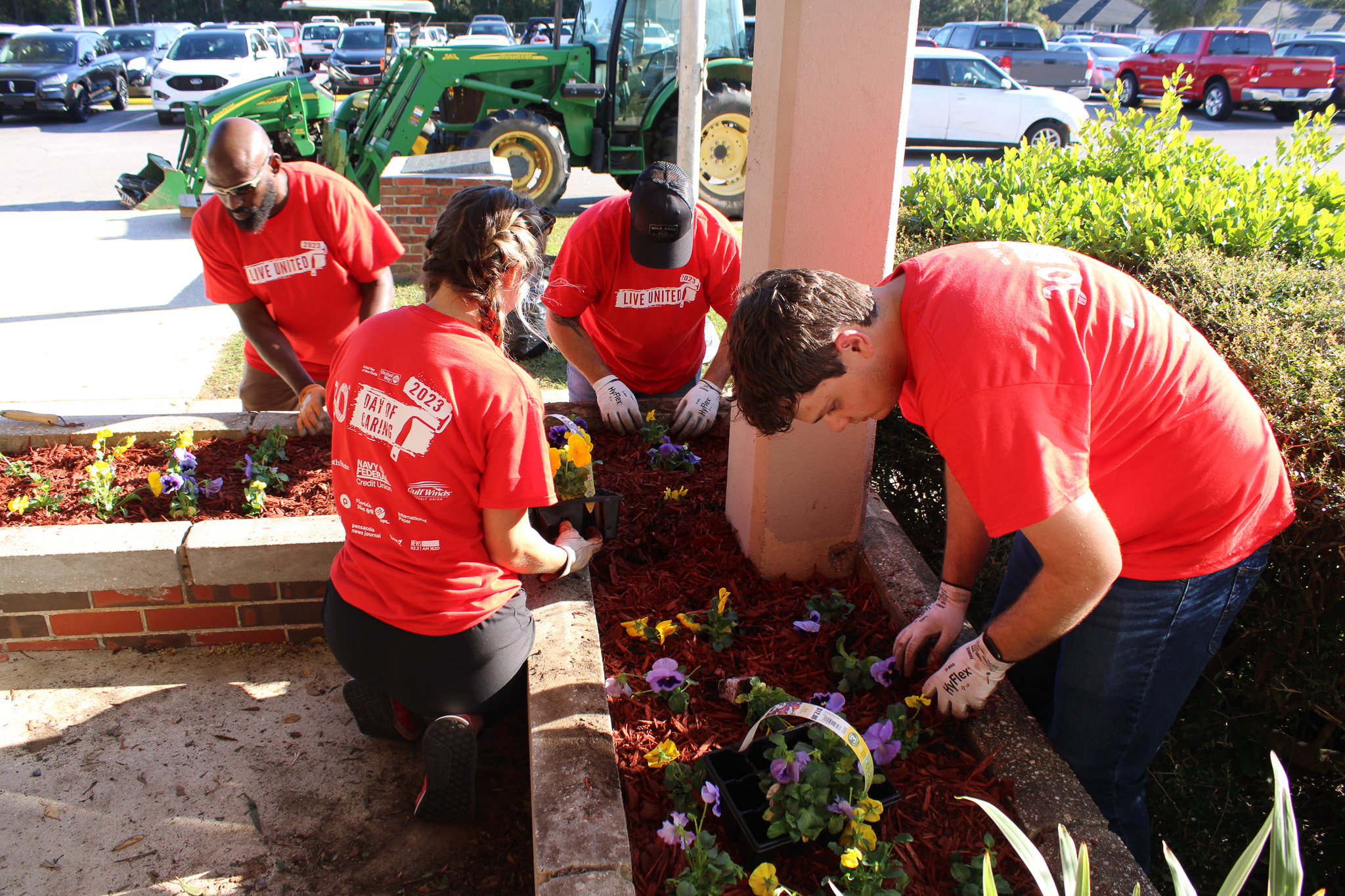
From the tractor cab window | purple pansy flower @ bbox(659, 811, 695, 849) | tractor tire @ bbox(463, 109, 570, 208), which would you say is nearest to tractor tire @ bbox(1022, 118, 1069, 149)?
the tractor cab window

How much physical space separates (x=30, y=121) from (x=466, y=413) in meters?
22.3

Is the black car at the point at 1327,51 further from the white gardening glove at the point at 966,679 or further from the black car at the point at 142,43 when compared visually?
the black car at the point at 142,43

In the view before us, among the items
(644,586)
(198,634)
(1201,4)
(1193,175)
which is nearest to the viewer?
(644,586)

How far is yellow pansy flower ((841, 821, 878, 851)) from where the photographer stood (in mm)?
1702

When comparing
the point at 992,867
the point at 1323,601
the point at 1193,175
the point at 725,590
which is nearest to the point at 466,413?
the point at 725,590

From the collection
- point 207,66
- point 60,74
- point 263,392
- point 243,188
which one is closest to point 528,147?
point 263,392

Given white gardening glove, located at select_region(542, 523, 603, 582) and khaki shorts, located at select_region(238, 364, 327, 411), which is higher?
white gardening glove, located at select_region(542, 523, 603, 582)

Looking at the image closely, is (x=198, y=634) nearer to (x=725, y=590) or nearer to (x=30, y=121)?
(x=725, y=590)

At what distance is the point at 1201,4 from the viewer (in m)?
49.7

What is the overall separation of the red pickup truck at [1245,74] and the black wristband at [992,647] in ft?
72.1

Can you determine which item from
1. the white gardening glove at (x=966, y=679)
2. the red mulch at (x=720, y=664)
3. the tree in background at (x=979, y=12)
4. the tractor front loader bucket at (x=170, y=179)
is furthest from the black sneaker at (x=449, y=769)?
the tree in background at (x=979, y=12)

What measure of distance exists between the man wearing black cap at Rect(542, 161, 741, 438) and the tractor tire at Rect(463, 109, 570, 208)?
6257 millimetres

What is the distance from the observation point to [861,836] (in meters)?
1.70

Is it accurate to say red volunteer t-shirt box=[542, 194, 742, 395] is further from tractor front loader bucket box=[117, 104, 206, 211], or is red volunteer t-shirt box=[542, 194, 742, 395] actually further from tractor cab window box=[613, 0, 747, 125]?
tractor front loader bucket box=[117, 104, 206, 211]
